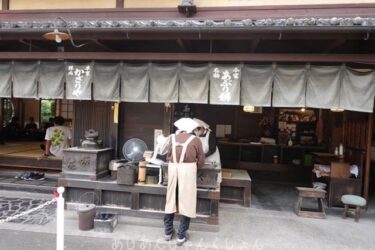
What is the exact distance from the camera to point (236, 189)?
8.27 metres

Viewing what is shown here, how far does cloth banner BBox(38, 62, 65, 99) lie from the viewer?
7133mm

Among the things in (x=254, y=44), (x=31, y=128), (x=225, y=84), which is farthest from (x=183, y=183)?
(x=31, y=128)

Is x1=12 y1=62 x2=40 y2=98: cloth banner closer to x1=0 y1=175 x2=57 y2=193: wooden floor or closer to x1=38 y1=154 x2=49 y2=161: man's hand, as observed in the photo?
x1=0 y1=175 x2=57 y2=193: wooden floor

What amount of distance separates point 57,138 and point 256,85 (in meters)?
7.37

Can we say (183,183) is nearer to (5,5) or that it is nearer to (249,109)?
(249,109)

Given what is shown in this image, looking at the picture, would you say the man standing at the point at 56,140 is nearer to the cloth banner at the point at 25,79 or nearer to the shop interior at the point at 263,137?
the shop interior at the point at 263,137

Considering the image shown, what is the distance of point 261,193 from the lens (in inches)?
382

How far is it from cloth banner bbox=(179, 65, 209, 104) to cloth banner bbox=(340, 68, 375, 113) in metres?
2.99

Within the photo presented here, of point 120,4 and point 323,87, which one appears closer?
point 323,87

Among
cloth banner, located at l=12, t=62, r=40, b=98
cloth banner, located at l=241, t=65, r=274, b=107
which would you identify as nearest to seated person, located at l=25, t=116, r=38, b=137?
cloth banner, located at l=12, t=62, r=40, b=98

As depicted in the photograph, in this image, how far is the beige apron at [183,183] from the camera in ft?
18.7

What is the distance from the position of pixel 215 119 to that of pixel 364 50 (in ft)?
21.7

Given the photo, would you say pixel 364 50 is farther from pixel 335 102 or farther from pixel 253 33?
pixel 253 33

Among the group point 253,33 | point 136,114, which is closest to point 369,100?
point 253,33
